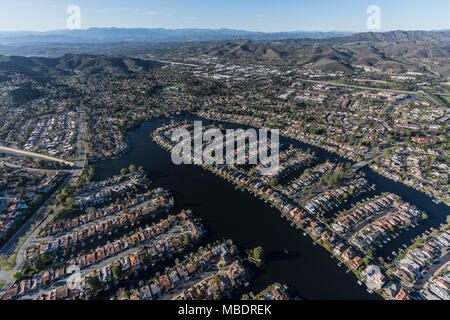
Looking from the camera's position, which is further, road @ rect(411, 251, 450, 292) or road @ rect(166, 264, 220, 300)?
road @ rect(411, 251, 450, 292)

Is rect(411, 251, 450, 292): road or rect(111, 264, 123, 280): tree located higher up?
rect(111, 264, 123, 280): tree

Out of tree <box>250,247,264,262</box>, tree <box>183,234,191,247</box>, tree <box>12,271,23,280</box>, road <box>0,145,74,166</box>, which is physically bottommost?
tree <box>12,271,23,280</box>

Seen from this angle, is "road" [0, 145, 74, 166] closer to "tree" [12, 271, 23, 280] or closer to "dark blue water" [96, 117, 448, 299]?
"dark blue water" [96, 117, 448, 299]

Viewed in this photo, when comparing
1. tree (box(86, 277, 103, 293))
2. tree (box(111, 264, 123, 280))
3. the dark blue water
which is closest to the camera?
tree (box(86, 277, 103, 293))

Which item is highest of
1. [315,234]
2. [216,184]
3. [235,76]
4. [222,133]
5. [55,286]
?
[235,76]

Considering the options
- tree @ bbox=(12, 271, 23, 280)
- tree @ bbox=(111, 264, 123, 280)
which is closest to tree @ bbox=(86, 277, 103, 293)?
tree @ bbox=(111, 264, 123, 280)

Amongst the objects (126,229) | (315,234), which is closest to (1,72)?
(126,229)

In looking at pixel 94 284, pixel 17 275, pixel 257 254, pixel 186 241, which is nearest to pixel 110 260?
pixel 94 284

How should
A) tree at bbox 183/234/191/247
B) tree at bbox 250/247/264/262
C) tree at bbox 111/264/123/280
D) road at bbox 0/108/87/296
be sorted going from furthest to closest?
tree at bbox 183/234/191/247, tree at bbox 250/247/264/262, road at bbox 0/108/87/296, tree at bbox 111/264/123/280

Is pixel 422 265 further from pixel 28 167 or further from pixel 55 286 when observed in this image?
pixel 28 167

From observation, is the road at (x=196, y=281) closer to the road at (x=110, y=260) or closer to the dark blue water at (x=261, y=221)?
the dark blue water at (x=261, y=221)
